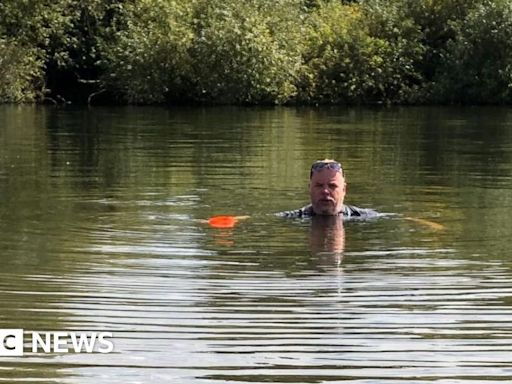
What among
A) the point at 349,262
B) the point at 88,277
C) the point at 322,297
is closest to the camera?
the point at 322,297

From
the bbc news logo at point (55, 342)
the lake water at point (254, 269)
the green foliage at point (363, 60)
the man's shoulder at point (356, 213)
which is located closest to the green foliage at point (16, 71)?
→ the green foliage at point (363, 60)

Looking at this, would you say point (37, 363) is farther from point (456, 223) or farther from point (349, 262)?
point (456, 223)

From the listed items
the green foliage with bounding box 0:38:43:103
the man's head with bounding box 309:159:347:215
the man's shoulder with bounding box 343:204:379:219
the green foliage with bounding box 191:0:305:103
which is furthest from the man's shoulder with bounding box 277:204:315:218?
the green foliage with bounding box 0:38:43:103

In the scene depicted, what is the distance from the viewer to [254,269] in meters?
11.7

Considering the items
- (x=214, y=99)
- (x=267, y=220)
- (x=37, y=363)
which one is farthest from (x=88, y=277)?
(x=214, y=99)

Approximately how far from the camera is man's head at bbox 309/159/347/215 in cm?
1478

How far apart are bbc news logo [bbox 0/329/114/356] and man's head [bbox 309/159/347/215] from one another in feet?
22.2

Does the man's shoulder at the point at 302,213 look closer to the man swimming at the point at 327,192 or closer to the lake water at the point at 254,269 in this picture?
the man swimming at the point at 327,192

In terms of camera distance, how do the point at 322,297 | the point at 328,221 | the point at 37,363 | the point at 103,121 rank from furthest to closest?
the point at 103,121, the point at 328,221, the point at 322,297, the point at 37,363

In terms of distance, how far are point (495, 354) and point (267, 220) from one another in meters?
8.17

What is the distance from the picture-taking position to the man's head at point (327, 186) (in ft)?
48.5

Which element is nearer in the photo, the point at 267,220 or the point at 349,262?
the point at 349,262

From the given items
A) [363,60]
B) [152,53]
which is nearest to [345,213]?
[152,53]

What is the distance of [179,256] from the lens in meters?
12.6
